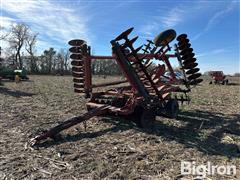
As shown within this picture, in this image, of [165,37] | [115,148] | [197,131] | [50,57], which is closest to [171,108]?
[197,131]

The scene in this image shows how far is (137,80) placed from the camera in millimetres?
5762

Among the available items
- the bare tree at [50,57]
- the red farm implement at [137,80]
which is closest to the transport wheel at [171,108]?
the red farm implement at [137,80]

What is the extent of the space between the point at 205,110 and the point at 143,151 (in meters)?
5.30

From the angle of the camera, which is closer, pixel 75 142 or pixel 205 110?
pixel 75 142

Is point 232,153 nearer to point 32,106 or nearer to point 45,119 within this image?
point 45,119

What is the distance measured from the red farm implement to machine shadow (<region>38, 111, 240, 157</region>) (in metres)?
0.29

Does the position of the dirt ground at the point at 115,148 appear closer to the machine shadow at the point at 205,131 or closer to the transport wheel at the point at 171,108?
the machine shadow at the point at 205,131

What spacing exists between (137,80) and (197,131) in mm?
1942

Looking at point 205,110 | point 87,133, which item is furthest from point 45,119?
point 205,110

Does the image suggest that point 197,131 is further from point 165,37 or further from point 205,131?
point 165,37

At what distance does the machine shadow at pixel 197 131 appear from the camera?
16.6 feet

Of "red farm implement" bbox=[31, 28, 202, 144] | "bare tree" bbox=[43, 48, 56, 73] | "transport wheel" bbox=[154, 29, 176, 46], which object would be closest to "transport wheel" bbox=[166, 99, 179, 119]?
"red farm implement" bbox=[31, 28, 202, 144]

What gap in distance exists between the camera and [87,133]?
580cm

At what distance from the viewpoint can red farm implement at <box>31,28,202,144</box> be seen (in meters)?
5.62
